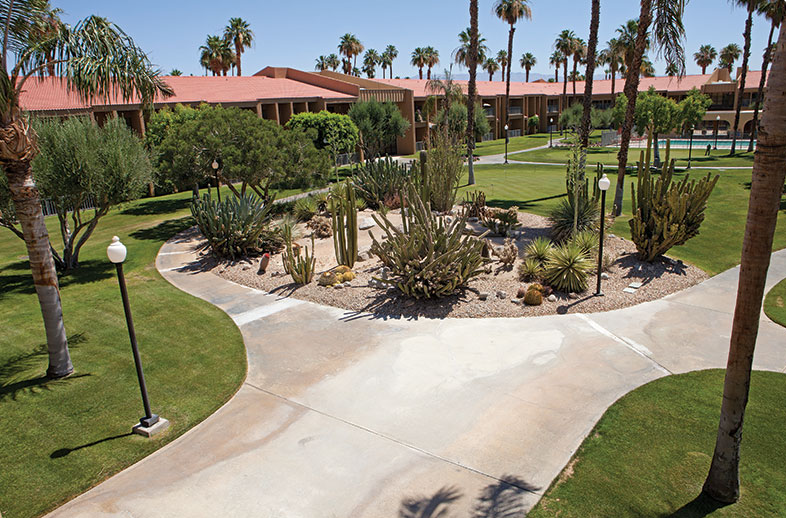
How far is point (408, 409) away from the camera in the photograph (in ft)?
29.6

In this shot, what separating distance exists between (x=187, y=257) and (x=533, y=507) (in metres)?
15.3

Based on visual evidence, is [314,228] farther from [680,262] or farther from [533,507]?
[533,507]

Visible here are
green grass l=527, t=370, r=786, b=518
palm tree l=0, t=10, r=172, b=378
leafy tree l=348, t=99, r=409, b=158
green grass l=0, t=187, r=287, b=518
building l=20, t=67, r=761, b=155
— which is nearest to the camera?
green grass l=527, t=370, r=786, b=518

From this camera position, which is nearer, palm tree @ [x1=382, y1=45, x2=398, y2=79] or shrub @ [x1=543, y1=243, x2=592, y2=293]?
shrub @ [x1=543, y1=243, x2=592, y2=293]

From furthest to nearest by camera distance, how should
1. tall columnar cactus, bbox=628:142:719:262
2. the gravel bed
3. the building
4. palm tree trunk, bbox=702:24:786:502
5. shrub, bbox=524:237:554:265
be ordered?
the building
shrub, bbox=524:237:554:265
tall columnar cactus, bbox=628:142:719:262
the gravel bed
palm tree trunk, bbox=702:24:786:502

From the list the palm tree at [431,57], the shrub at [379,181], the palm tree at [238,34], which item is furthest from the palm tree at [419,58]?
the shrub at [379,181]

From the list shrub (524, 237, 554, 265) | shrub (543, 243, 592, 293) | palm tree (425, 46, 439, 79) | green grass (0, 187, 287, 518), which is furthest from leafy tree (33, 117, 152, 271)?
palm tree (425, 46, 439, 79)

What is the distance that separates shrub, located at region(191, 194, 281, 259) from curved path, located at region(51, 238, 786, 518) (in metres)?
4.37

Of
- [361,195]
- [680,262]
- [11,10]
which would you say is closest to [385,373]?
[11,10]

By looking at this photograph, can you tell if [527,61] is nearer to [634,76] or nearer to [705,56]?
[705,56]

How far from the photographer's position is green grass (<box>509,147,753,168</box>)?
40250mm

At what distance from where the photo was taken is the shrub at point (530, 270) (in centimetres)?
1438

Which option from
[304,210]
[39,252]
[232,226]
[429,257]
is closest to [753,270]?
A: [429,257]

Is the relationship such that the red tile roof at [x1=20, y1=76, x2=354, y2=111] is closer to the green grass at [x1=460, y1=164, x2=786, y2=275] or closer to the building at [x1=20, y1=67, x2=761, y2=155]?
the building at [x1=20, y1=67, x2=761, y2=155]
